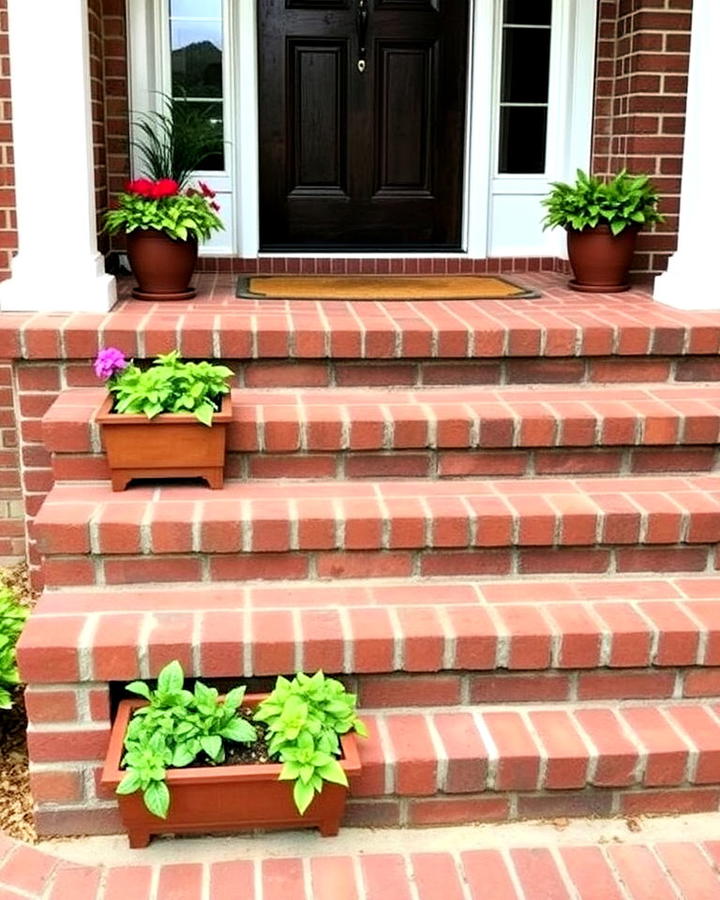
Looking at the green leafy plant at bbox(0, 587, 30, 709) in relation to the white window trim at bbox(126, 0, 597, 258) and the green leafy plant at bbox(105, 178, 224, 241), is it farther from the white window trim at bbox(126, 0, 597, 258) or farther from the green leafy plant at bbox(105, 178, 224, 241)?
the white window trim at bbox(126, 0, 597, 258)

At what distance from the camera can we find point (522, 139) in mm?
4809

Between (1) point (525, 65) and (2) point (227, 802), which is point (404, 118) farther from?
(2) point (227, 802)

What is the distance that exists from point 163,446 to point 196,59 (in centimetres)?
249

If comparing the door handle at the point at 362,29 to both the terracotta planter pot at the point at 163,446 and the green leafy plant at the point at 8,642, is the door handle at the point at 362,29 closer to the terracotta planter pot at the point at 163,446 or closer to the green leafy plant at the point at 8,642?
the terracotta planter pot at the point at 163,446

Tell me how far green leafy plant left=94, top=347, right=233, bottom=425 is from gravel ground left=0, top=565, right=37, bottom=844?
86cm

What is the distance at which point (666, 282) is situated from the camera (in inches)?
149

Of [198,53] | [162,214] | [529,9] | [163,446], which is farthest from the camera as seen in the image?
[529,9]

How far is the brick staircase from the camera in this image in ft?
7.66

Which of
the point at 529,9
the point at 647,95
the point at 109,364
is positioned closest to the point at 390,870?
the point at 109,364

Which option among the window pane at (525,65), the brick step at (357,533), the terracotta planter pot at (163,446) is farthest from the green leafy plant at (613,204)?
the terracotta planter pot at (163,446)

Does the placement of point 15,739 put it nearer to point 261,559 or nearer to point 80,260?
point 261,559

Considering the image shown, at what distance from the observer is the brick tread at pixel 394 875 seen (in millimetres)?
2107

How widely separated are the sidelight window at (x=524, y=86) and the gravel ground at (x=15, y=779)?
334 cm

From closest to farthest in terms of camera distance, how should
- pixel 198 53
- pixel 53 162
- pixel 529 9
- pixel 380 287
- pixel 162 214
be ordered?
pixel 53 162, pixel 162 214, pixel 380 287, pixel 198 53, pixel 529 9
